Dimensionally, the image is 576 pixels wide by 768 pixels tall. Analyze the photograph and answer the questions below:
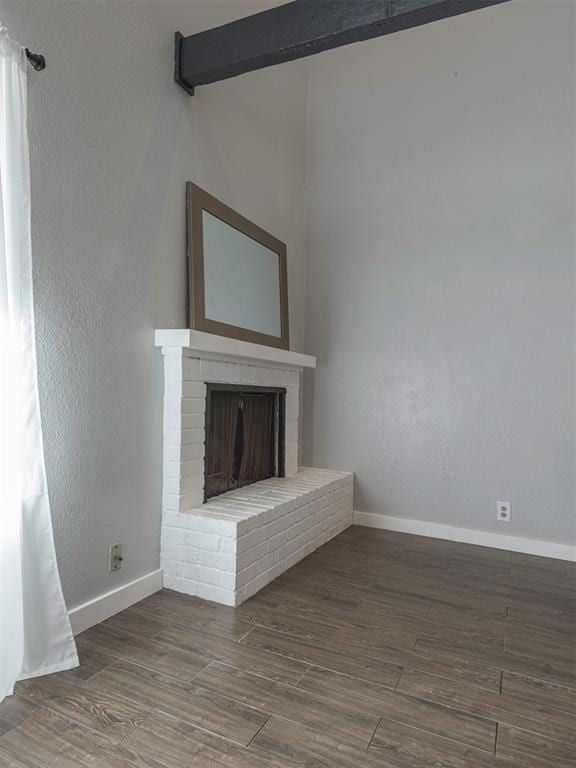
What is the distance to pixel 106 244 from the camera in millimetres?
2178

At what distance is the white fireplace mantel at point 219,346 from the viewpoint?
7.98ft

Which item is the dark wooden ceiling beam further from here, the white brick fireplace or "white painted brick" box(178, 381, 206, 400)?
"white painted brick" box(178, 381, 206, 400)

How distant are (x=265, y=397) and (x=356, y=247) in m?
1.40

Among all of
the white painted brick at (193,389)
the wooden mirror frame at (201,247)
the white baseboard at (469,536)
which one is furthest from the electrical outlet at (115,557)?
the white baseboard at (469,536)

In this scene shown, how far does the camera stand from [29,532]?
5.66 feet

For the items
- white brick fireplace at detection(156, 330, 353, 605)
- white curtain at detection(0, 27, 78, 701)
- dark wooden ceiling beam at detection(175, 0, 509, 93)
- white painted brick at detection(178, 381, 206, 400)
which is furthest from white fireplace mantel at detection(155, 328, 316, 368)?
dark wooden ceiling beam at detection(175, 0, 509, 93)

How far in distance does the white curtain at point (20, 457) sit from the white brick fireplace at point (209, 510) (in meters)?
0.70

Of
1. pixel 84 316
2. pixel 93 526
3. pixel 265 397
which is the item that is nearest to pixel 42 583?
pixel 93 526

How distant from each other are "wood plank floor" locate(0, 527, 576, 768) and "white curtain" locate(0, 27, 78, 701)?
0.41ft

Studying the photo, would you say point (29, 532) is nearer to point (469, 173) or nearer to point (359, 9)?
point (359, 9)

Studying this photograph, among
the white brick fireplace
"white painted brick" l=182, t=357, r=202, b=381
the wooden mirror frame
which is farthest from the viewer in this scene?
the wooden mirror frame

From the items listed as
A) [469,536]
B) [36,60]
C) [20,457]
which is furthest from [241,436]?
[36,60]

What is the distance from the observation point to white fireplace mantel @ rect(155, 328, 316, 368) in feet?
7.98

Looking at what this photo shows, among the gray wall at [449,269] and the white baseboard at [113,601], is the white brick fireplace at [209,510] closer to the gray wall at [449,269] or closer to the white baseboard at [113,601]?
the white baseboard at [113,601]
